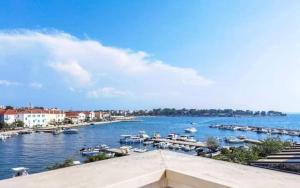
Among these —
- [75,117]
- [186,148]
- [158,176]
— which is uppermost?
[75,117]

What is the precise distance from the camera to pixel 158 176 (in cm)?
112

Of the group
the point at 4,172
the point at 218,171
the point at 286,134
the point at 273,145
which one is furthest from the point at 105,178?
the point at 286,134

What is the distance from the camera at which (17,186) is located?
965 mm

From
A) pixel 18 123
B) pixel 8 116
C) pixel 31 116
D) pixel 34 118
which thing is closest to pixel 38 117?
pixel 34 118

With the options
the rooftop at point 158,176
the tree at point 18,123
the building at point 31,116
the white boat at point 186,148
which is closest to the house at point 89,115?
the building at point 31,116

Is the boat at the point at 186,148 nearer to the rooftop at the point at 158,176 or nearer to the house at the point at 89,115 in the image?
the rooftop at the point at 158,176

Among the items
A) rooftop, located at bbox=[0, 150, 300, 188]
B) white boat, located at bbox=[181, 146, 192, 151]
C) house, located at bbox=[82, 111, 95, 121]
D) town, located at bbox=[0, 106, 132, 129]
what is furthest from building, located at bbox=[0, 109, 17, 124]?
rooftop, located at bbox=[0, 150, 300, 188]

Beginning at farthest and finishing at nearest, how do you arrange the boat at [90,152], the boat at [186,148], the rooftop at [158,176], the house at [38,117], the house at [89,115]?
the house at [89,115] < the house at [38,117] < the boat at [186,148] < the boat at [90,152] < the rooftop at [158,176]

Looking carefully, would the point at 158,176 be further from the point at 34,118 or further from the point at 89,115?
the point at 89,115

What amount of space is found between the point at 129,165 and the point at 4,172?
20.9 meters

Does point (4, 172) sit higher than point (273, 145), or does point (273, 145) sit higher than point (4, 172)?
point (273, 145)

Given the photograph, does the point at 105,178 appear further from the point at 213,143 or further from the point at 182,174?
the point at 213,143

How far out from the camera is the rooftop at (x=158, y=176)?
99cm

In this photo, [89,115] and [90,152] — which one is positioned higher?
[89,115]
